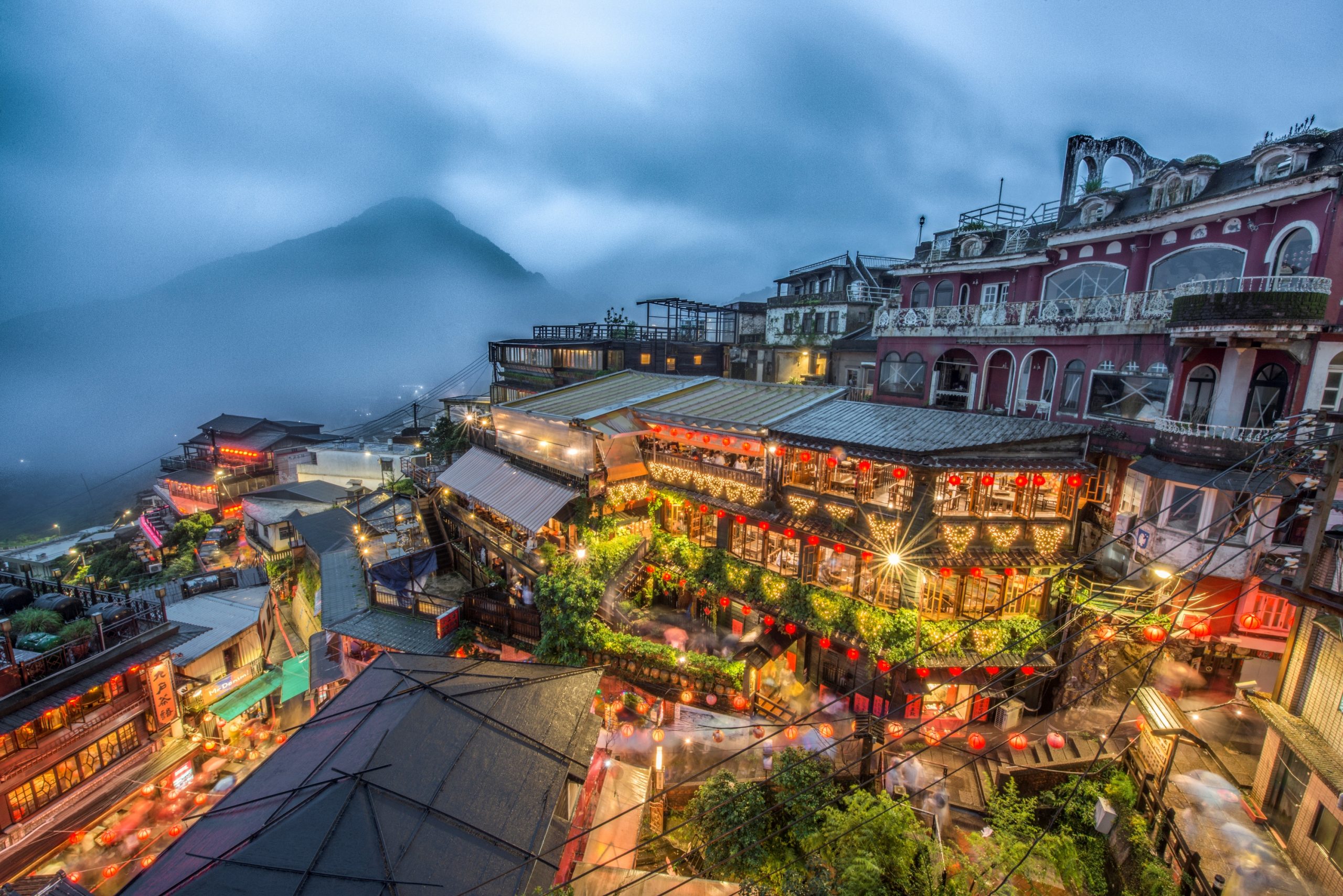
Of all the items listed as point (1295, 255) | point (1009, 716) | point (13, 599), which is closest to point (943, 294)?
point (1295, 255)

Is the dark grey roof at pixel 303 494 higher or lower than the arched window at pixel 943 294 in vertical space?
lower

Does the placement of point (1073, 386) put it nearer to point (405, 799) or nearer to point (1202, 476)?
point (1202, 476)

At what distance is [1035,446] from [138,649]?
33094 mm

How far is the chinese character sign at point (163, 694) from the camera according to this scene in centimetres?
1980

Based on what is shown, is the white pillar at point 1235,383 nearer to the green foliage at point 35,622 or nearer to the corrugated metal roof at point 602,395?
the corrugated metal roof at point 602,395

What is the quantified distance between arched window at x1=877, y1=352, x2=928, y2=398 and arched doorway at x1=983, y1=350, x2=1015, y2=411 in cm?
276

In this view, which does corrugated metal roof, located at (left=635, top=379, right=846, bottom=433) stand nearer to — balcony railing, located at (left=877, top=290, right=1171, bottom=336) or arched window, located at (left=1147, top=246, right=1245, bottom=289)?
balcony railing, located at (left=877, top=290, right=1171, bottom=336)

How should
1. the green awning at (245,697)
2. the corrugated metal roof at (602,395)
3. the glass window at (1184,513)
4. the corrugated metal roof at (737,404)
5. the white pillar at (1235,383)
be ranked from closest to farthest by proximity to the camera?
1. the white pillar at (1235,383)
2. the glass window at (1184,513)
3. the corrugated metal roof at (737,404)
4. the green awning at (245,697)
5. the corrugated metal roof at (602,395)

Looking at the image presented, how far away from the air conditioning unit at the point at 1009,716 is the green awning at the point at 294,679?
29.8 m

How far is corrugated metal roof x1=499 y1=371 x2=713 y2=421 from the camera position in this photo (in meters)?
24.5

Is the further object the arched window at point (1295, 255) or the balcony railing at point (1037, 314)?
the balcony railing at point (1037, 314)

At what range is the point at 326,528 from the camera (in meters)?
36.2

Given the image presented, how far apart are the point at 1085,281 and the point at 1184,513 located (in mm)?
9707

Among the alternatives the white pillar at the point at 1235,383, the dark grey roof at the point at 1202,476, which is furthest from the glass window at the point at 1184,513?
the white pillar at the point at 1235,383
